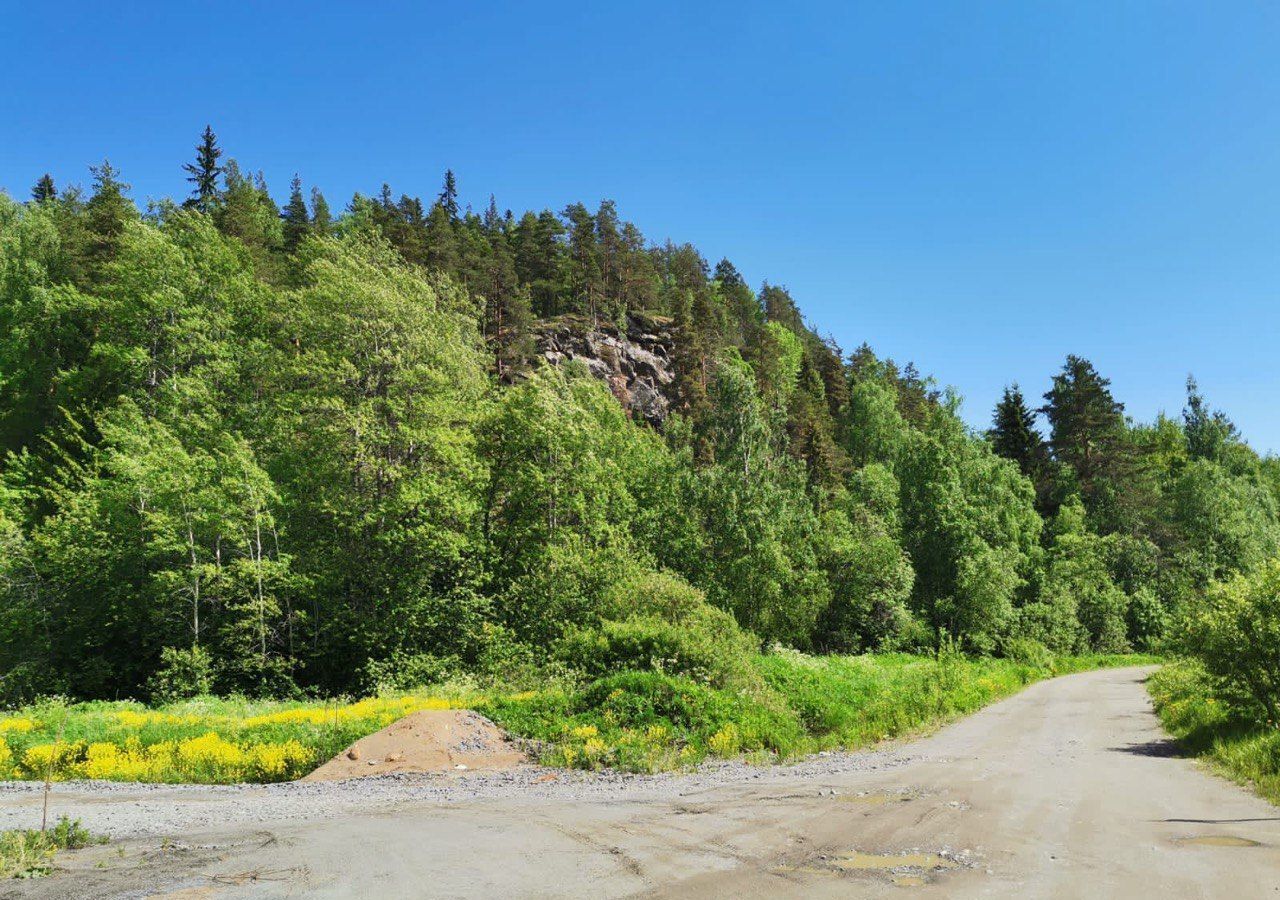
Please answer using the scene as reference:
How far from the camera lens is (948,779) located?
1111 centimetres

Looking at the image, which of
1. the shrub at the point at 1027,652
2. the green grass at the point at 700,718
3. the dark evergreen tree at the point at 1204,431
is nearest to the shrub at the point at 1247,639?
the green grass at the point at 700,718

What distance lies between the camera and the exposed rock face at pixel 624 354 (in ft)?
220

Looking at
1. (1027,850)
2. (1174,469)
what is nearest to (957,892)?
(1027,850)

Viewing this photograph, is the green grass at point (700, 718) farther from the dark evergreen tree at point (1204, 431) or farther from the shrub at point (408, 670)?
the dark evergreen tree at point (1204, 431)

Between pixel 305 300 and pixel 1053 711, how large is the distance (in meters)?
35.8

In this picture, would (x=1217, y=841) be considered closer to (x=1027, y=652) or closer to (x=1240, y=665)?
(x=1240, y=665)

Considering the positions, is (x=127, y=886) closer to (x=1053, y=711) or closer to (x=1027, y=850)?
(x=1027, y=850)

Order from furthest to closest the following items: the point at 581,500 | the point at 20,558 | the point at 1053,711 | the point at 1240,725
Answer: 1. the point at 581,500
2. the point at 20,558
3. the point at 1053,711
4. the point at 1240,725

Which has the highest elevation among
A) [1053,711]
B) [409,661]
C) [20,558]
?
[20,558]

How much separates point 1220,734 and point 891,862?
12.9m

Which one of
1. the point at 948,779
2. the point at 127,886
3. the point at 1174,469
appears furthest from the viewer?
the point at 1174,469

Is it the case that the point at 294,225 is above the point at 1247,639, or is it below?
above

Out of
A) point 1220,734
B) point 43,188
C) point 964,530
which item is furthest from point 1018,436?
point 43,188

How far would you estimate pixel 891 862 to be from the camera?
6605 millimetres
